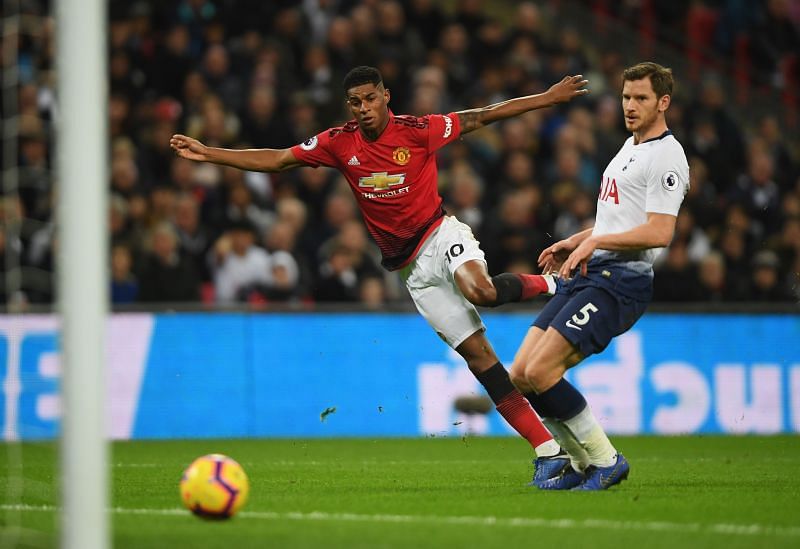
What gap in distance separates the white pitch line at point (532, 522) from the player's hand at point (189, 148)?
2539 millimetres

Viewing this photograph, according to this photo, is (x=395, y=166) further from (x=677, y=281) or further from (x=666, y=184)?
(x=677, y=281)

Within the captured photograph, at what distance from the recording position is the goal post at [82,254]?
4312mm

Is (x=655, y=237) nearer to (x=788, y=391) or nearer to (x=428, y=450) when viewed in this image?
(x=428, y=450)

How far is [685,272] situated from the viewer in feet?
47.3

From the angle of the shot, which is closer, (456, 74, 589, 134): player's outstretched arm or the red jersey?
(456, 74, 589, 134): player's outstretched arm

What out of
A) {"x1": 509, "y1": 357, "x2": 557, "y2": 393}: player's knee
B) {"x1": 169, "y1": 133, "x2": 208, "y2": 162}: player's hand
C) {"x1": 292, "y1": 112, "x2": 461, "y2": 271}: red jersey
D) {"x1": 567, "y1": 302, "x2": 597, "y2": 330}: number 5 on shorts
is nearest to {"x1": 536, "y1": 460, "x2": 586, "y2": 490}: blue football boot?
{"x1": 509, "y1": 357, "x2": 557, "y2": 393}: player's knee

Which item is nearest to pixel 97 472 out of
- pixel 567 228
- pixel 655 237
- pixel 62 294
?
pixel 62 294

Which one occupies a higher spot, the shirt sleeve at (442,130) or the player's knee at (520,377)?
the shirt sleeve at (442,130)

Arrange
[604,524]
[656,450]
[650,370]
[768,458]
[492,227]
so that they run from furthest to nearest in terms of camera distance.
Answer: [492,227] → [650,370] → [656,450] → [768,458] → [604,524]

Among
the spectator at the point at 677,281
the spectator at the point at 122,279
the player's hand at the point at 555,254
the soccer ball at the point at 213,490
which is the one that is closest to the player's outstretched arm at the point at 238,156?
the player's hand at the point at 555,254

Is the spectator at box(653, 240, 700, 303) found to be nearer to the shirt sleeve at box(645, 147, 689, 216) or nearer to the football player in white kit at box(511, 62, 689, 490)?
the football player in white kit at box(511, 62, 689, 490)

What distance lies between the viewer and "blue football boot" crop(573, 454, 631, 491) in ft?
24.2

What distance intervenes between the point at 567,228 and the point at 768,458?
4.91m

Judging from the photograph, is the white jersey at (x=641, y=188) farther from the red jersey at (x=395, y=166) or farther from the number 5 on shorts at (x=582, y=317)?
the red jersey at (x=395, y=166)
